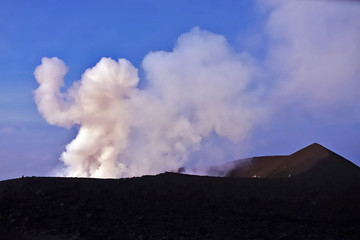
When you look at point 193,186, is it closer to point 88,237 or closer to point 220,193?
point 220,193

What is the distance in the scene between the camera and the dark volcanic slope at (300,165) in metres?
36.6

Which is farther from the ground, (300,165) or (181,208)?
(300,165)

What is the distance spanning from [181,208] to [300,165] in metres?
19.1

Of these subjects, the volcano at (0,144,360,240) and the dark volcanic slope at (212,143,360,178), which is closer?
the volcano at (0,144,360,240)

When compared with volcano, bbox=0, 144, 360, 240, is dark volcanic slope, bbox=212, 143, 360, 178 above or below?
above

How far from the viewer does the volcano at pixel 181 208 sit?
21766mm

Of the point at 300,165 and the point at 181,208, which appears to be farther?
the point at 300,165

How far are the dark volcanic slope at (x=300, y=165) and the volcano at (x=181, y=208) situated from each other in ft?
3.14

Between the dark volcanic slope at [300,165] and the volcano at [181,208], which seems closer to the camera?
the volcano at [181,208]

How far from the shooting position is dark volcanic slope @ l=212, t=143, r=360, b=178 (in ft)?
120

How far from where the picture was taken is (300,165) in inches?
1566

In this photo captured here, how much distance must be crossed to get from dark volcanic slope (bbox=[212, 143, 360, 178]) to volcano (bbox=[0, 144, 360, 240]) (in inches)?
37.7

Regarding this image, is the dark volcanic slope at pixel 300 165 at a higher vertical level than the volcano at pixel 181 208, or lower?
higher

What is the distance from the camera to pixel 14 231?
21.3 m
